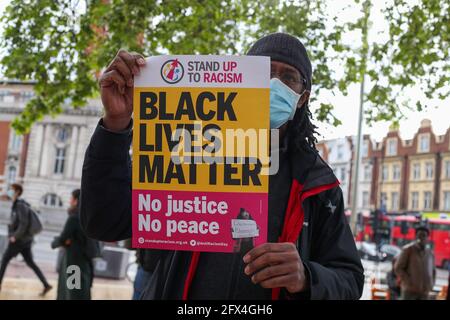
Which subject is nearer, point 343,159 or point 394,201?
point 343,159

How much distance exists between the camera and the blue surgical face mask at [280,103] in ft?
6.66

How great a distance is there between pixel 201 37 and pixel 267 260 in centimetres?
610

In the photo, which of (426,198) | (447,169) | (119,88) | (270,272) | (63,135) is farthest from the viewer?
(63,135)

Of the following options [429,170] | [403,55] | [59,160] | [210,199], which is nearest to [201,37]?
[403,55]

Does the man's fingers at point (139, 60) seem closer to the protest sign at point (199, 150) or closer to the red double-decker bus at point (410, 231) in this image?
the protest sign at point (199, 150)

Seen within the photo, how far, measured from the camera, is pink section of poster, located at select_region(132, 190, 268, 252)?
1794mm

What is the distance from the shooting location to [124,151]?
6.59ft

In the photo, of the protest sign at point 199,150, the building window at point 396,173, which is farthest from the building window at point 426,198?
the protest sign at point 199,150

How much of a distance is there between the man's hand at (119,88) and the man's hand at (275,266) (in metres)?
0.63

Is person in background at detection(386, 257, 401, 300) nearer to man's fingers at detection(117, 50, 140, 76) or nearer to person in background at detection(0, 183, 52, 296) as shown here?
person in background at detection(0, 183, 52, 296)

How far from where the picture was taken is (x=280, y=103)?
2037mm

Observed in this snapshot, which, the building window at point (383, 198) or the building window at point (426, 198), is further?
the building window at point (383, 198)

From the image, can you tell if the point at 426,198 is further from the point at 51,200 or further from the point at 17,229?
the point at 51,200

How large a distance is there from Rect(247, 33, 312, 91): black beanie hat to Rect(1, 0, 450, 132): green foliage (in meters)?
4.73
